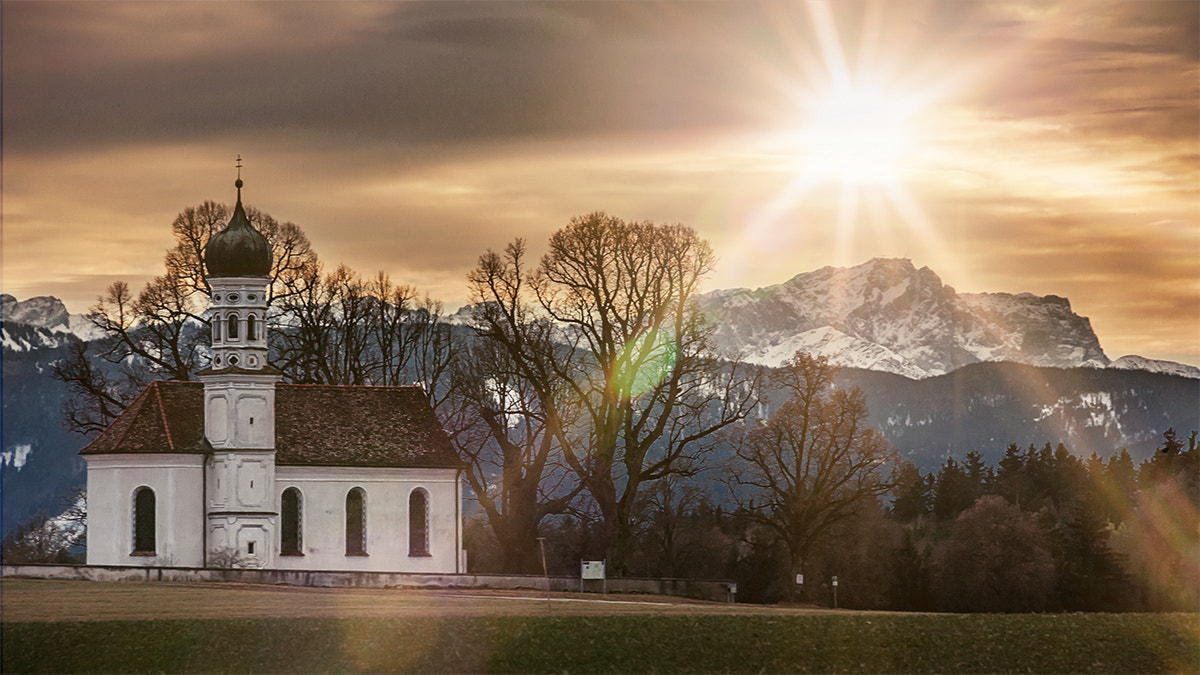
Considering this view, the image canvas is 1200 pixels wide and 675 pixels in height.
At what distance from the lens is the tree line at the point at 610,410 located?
65875mm

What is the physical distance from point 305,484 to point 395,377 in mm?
17637

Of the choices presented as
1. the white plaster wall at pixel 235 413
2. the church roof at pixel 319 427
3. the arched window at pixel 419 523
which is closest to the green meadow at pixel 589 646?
the white plaster wall at pixel 235 413

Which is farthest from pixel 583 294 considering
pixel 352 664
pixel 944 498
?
pixel 944 498

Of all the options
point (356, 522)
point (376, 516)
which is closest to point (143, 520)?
point (356, 522)

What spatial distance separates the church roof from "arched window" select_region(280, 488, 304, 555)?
1.31 meters

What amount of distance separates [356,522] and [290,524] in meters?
2.54

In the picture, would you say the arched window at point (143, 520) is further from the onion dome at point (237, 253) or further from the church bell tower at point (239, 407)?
the onion dome at point (237, 253)

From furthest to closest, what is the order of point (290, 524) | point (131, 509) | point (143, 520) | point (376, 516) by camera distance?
point (376, 516) → point (290, 524) → point (143, 520) → point (131, 509)

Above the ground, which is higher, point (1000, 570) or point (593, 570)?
point (593, 570)

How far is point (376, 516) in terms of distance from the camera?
6656cm

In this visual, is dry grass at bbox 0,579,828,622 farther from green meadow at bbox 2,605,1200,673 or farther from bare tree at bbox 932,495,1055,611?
bare tree at bbox 932,495,1055,611

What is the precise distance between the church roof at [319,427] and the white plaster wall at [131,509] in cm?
54

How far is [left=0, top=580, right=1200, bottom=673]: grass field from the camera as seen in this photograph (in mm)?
39688

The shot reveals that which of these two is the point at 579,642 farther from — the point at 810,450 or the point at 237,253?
the point at 810,450
